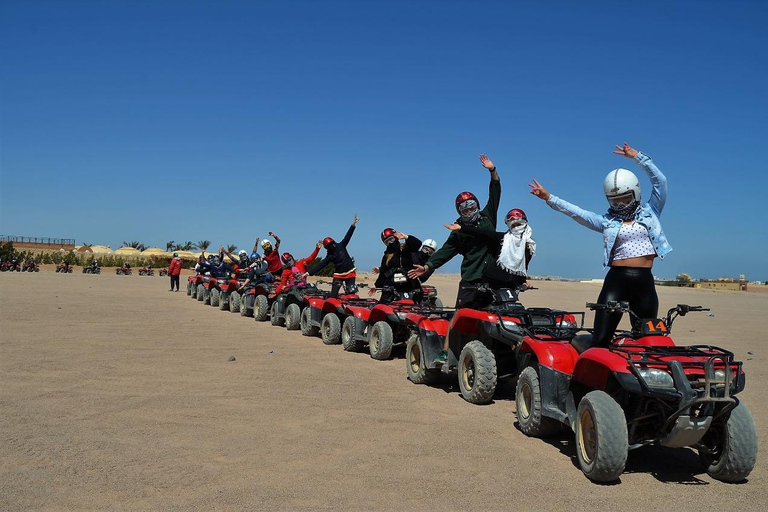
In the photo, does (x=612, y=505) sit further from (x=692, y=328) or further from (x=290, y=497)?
(x=692, y=328)

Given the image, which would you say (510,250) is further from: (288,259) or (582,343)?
(288,259)

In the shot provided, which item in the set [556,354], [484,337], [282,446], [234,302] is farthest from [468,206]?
[234,302]

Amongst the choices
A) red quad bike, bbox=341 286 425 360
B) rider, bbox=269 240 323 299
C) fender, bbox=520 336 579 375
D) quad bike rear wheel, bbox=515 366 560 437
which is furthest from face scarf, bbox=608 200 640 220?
rider, bbox=269 240 323 299

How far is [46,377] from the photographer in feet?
27.6

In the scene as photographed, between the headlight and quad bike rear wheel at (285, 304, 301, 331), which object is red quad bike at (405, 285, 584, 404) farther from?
quad bike rear wheel at (285, 304, 301, 331)

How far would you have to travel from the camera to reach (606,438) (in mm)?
4793

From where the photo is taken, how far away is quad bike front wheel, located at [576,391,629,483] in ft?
15.7

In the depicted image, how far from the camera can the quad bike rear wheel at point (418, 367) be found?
28.5ft

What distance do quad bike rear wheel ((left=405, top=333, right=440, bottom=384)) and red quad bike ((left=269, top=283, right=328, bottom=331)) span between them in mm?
5632

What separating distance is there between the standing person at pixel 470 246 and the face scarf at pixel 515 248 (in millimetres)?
280

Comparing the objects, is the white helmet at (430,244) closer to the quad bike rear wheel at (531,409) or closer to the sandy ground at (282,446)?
the sandy ground at (282,446)

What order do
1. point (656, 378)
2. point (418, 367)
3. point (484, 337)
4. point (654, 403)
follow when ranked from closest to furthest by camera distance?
1. point (656, 378)
2. point (654, 403)
3. point (484, 337)
4. point (418, 367)

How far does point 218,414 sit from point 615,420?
3.85 meters

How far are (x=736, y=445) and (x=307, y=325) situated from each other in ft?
34.0
